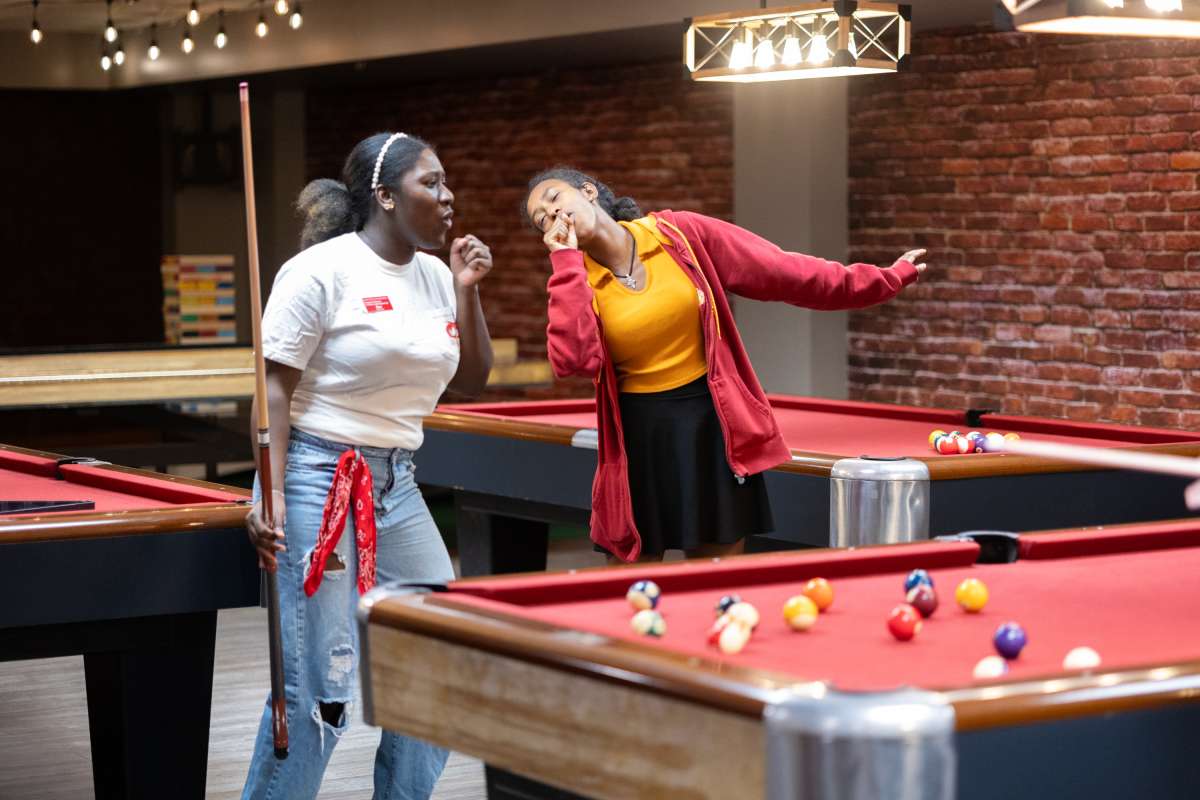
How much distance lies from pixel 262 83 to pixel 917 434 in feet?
21.5

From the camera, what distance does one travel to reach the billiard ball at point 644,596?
2.15 metres

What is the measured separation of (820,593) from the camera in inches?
86.7

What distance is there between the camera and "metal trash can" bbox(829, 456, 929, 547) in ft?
11.3

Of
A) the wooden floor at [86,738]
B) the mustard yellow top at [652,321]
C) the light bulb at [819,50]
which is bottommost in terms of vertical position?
the wooden floor at [86,738]

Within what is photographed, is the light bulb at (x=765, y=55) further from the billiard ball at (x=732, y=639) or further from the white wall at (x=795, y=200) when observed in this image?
the billiard ball at (x=732, y=639)

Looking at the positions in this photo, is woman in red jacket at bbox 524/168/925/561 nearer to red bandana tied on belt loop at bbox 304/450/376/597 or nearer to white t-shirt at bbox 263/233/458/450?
white t-shirt at bbox 263/233/458/450

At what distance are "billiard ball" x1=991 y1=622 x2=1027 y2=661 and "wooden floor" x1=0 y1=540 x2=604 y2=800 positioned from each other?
2.03 meters

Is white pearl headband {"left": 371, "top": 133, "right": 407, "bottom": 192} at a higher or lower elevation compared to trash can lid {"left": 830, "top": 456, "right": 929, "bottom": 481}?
higher

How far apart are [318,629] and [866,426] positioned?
216 cm

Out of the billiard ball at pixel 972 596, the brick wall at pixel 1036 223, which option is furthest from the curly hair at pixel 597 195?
the brick wall at pixel 1036 223

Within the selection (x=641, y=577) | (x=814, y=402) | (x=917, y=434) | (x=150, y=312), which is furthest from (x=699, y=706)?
(x=150, y=312)

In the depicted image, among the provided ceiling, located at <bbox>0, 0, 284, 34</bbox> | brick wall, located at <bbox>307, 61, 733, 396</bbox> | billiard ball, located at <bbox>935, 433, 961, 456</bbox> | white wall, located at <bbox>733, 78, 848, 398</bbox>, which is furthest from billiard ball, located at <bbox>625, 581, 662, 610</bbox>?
ceiling, located at <bbox>0, 0, 284, 34</bbox>

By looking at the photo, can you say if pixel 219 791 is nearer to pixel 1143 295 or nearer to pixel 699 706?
pixel 699 706

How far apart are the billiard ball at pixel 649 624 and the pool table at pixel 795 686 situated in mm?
18
